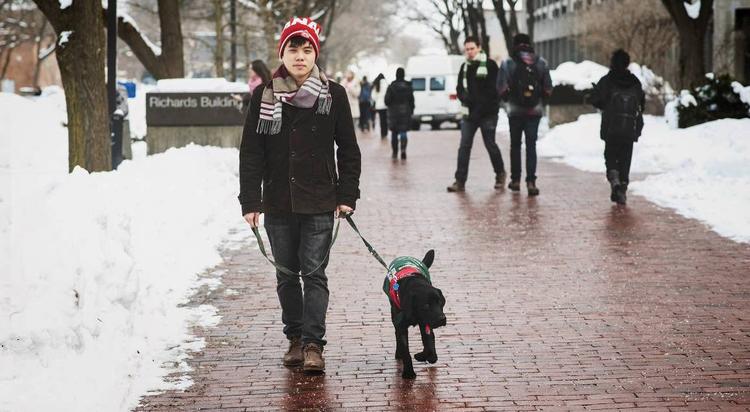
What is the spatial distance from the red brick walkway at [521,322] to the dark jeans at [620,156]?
1.98 ft

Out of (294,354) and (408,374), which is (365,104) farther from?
(408,374)

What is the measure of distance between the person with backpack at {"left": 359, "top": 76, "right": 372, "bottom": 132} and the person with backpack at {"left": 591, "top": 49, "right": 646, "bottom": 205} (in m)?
24.2

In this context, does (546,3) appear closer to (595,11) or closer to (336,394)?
(595,11)

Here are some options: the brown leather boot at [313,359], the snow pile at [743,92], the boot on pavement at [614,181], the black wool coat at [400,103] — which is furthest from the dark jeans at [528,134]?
the brown leather boot at [313,359]

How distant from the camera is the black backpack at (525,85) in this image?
15.0 meters

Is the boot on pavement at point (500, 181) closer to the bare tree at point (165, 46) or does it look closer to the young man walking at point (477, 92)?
the young man walking at point (477, 92)

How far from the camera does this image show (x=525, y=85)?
15.0 meters

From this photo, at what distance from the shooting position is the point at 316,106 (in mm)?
6414

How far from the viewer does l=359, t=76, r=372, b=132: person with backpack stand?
126 feet

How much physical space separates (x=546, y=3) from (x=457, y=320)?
198 feet

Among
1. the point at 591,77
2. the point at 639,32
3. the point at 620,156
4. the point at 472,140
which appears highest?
the point at 639,32

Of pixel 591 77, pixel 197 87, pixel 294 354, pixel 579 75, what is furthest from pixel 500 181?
pixel 579 75

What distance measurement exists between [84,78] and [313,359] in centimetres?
752

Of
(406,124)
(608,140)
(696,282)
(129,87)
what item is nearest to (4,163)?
(129,87)
